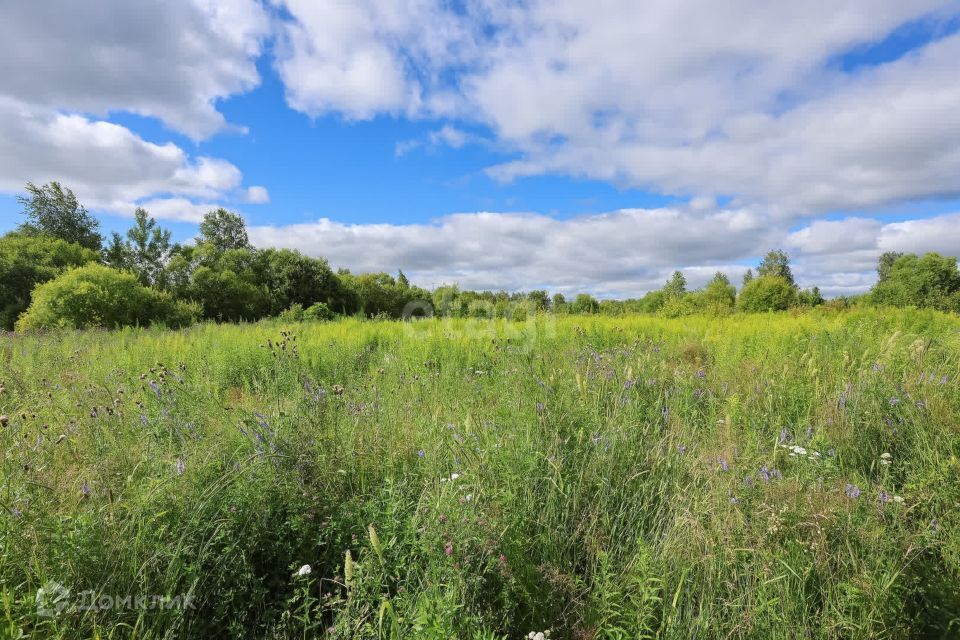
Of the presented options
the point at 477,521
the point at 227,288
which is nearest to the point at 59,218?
the point at 227,288

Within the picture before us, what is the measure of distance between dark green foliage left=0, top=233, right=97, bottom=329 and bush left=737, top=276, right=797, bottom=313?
27667 mm

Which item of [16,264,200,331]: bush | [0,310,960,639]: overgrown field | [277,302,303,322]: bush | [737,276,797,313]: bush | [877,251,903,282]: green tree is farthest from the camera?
[877,251,903,282]: green tree

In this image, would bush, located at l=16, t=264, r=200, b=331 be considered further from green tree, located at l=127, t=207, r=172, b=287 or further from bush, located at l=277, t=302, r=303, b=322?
green tree, located at l=127, t=207, r=172, b=287

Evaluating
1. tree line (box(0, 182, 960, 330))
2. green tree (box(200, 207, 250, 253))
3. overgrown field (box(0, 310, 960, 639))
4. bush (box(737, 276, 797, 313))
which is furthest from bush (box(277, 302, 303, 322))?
green tree (box(200, 207, 250, 253))

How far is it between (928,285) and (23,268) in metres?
55.1

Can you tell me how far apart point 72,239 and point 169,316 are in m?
25.3

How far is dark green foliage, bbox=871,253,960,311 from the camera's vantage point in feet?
91.1

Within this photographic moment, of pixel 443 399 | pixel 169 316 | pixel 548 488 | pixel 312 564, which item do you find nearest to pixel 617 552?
pixel 548 488

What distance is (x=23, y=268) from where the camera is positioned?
19.5 m

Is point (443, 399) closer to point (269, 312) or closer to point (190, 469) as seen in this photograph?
point (190, 469)

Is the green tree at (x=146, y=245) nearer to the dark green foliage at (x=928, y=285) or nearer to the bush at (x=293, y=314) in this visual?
the bush at (x=293, y=314)

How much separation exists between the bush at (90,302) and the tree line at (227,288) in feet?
0.10

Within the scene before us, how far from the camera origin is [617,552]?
6.50 feet

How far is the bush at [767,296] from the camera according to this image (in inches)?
607
